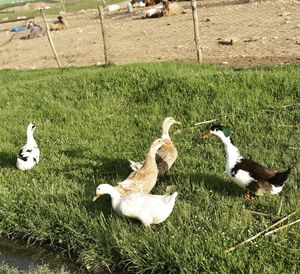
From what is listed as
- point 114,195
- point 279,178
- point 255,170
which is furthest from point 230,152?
point 114,195

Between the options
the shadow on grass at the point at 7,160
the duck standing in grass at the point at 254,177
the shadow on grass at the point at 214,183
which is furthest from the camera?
the shadow on grass at the point at 7,160

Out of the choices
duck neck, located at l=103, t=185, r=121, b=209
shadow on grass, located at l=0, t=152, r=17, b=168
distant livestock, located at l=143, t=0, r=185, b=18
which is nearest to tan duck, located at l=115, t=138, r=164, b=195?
duck neck, located at l=103, t=185, r=121, b=209

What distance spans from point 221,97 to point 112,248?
5001 mm

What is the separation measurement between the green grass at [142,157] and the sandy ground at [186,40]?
9.81 feet

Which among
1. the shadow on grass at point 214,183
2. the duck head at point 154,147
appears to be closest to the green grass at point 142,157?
the shadow on grass at point 214,183

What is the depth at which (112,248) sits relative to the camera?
6.26 meters

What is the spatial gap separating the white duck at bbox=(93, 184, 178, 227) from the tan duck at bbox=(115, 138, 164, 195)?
0.48 m

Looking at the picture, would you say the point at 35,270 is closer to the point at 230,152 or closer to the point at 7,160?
the point at 230,152

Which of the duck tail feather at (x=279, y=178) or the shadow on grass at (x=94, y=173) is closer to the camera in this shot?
the duck tail feather at (x=279, y=178)

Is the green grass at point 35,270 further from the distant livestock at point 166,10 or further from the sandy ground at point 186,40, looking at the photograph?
the distant livestock at point 166,10

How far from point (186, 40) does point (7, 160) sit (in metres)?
11.3

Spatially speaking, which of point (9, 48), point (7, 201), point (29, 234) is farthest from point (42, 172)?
point (9, 48)

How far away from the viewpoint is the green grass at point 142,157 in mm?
5785

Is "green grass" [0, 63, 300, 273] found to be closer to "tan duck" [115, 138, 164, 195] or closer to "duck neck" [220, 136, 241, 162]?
"tan duck" [115, 138, 164, 195]
